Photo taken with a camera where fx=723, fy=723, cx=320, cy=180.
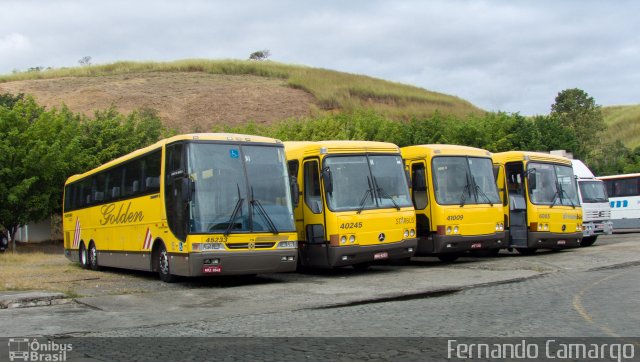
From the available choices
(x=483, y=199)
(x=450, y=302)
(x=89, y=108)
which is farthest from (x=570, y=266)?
(x=89, y=108)

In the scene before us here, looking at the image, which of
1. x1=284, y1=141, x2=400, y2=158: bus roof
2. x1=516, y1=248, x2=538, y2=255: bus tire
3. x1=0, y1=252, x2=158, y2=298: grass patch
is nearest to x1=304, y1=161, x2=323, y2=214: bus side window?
x1=284, y1=141, x2=400, y2=158: bus roof

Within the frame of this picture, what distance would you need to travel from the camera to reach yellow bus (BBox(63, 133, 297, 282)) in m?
14.7

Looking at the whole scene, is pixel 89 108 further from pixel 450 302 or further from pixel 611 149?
pixel 450 302

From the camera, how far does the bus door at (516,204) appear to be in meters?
21.3

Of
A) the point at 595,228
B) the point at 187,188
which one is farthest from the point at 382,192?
the point at 595,228

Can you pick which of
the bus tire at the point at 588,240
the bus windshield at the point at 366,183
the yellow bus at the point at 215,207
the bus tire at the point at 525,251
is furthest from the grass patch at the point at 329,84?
the yellow bus at the point at 215,207

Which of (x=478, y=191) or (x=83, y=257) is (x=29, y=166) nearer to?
(x=83, y=257)

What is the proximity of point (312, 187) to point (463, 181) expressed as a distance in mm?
4692

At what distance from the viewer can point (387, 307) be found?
36.6ft

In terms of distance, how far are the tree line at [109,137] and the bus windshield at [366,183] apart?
16297 mm

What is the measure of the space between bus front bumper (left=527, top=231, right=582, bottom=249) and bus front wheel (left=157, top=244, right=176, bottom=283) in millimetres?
10465

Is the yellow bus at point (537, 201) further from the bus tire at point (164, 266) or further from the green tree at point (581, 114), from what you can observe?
the green tree at point (581, 114)

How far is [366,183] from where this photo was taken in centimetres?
1705

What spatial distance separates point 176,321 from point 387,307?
3191 mm
